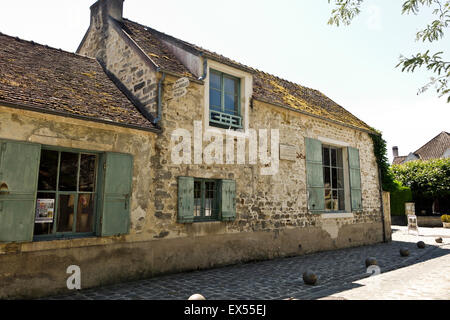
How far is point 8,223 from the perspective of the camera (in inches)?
177

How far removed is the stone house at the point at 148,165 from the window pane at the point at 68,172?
16mm

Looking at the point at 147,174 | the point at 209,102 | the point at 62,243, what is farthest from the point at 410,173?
the point at 62,243

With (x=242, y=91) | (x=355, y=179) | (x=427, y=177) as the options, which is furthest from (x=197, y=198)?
(x=427, y=177)

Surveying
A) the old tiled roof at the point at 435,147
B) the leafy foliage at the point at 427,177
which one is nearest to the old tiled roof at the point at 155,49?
the leafy foliage at the point at 427,177

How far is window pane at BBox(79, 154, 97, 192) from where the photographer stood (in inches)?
217

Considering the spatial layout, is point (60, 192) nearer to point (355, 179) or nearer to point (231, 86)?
point (231, 86)

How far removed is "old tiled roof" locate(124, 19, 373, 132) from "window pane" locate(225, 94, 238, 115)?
0.60 m

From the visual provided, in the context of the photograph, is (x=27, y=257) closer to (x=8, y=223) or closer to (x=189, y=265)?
(x=8, y=223)

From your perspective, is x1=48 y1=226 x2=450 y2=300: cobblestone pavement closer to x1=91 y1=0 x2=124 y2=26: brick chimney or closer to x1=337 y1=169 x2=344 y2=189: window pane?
x1=337 y1=169 x2=344 y2=189: window pane

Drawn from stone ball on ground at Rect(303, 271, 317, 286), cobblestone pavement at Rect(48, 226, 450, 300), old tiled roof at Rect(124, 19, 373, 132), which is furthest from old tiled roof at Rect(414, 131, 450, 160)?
Result: stone ball on ground at Rect(303, 271, 317, 286)

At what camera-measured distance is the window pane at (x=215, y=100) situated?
295 inches

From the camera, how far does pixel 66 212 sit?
529cm

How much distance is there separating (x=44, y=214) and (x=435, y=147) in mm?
34676

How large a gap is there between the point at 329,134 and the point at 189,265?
635 centimetres
